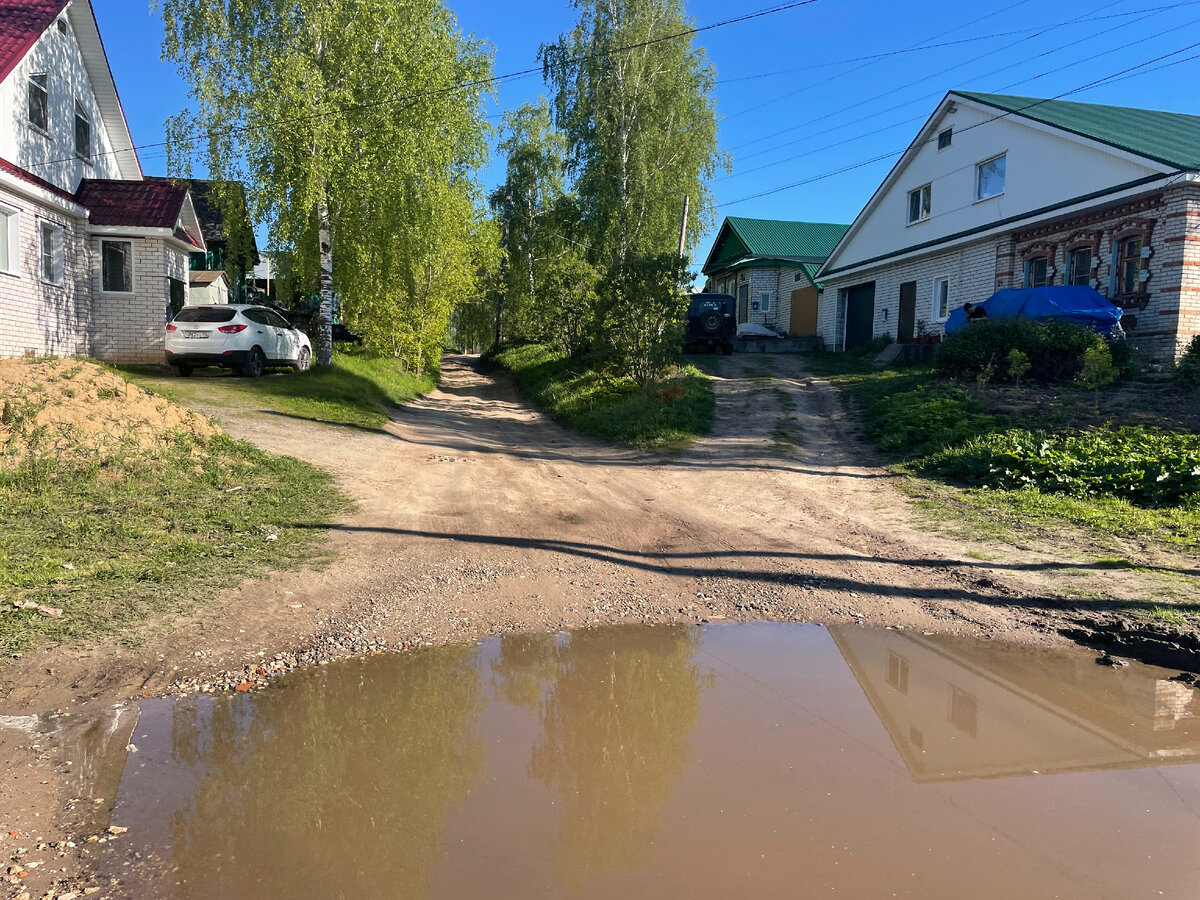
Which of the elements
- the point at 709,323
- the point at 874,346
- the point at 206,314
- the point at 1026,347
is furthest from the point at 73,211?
the point at 874,346

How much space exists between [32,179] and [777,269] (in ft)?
86.2

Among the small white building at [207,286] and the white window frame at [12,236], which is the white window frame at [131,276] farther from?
the small white building at [207,286]

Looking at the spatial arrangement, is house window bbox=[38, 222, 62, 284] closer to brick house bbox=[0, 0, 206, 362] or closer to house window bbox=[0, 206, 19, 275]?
brick house bbox=[0, 0, 206, 362]

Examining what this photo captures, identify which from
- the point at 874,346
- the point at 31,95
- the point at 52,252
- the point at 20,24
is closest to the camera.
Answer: the point at 20,24

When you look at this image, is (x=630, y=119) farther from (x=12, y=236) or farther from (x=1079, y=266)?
(x=12, y=236)

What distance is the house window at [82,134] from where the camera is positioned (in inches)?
666

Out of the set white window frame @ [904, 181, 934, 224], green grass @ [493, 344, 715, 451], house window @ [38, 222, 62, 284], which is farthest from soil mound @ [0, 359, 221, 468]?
white window frame @ [904, 181, 934, 224]

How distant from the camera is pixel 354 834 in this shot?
3.23 meters

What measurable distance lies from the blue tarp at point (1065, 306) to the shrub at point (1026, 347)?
0.46 metres

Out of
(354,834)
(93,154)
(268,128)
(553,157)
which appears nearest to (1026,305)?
(268,128)

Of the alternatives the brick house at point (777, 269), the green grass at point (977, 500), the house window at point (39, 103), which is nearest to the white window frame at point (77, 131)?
the house window at point (39, 103)

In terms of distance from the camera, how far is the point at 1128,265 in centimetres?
1756

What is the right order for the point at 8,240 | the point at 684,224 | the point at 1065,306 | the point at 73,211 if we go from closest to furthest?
the point at 8,240 < the point at 73,211 < the point at 1065,306 < the point at 684,224

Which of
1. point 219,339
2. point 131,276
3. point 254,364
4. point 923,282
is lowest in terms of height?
point 254,364
